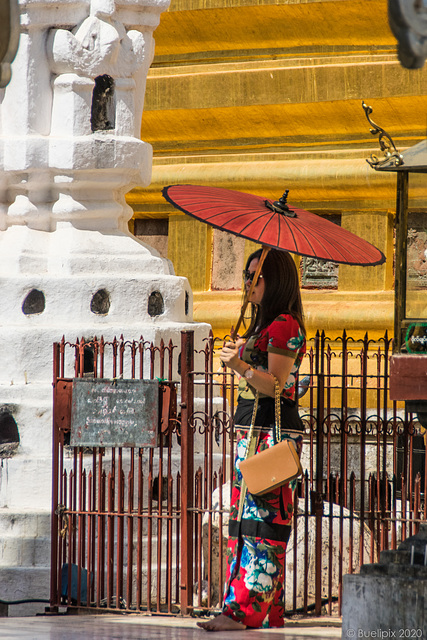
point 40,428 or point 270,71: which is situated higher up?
point 270,71

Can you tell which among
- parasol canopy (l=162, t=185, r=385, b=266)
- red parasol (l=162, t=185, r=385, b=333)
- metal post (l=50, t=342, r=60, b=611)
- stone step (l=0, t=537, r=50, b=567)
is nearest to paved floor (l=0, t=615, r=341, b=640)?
metal post (l=50, t=342, r=60, b=611)

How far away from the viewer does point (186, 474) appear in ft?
20.6

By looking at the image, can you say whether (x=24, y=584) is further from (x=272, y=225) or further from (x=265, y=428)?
(x=272, y=225)

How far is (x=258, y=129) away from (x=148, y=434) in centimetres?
473

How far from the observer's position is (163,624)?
5945 mm

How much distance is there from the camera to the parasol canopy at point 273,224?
5199 mm

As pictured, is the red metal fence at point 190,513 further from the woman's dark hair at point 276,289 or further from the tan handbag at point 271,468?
the tan handbag at point 271,468

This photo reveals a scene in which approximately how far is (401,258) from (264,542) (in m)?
1.56

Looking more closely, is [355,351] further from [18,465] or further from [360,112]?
[18,465]

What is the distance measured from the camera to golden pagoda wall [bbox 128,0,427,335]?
32.1 ft

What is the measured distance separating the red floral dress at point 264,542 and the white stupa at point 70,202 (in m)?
2.25

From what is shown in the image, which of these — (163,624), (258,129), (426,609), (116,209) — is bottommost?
(163,624)

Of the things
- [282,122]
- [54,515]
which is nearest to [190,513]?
[54,515]

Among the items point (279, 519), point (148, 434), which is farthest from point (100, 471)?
point (279, 519)
